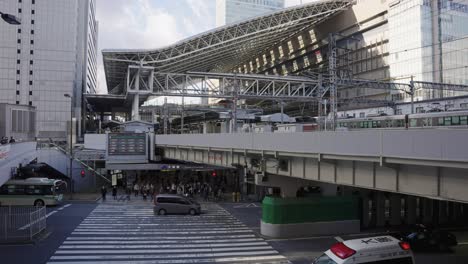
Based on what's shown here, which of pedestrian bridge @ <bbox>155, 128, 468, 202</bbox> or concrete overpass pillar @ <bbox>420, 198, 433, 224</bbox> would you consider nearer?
pedestrian bridge @ <bbox>155, 128, 468, 202</bbox>

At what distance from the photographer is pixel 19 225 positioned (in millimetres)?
20453

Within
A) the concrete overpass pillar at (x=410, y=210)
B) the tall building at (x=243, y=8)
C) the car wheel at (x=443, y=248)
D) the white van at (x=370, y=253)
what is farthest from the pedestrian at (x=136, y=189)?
the tall building at (x=243, y=8)

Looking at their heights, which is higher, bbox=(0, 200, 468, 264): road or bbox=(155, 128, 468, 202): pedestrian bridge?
bbox=(155, 128, 468, 202): pedestrian bridge

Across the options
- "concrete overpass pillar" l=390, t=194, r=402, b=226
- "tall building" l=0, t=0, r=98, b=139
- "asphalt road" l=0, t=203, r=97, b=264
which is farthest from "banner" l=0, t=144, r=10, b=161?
"tall building" l=0, t=0, r=98, b=139

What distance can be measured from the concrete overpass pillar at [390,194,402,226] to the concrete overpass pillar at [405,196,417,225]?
24.7 inches

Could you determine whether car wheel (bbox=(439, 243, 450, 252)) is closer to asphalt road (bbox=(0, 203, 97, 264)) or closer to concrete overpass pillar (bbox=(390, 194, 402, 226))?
concrete overpass pillar (bbox=(390, 194, 402, 226))

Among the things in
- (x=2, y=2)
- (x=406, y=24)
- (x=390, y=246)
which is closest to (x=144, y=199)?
(x=390, y=246)

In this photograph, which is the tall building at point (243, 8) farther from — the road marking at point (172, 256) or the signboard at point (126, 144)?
the road marking at point (172, 256)

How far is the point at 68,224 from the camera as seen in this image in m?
24.4

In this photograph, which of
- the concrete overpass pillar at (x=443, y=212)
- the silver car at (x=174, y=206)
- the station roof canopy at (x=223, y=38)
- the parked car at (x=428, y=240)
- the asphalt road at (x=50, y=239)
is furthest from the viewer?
the station roof canopy at (x=223, y=38)

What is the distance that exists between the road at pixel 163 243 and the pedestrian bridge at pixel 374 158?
3.84 metres

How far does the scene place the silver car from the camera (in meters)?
28.0

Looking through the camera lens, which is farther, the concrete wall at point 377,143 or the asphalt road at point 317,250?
the asphalt road at point 317,250

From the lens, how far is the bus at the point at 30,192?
3045cm
